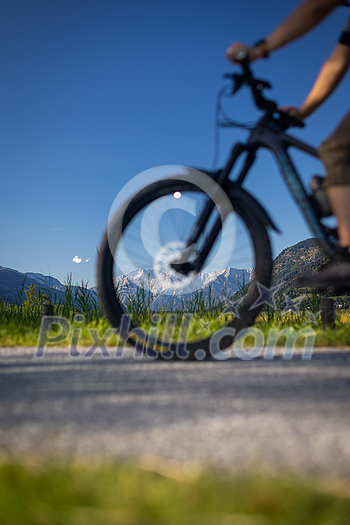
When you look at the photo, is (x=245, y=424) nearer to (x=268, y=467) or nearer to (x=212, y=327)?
(x=268, y=467)

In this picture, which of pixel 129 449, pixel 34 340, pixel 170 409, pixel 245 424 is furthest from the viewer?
pixel 34 340

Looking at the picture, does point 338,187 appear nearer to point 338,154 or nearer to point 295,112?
point 338,154

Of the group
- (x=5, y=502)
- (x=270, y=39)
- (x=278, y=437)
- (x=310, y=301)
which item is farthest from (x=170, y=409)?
(x=310, y=301)

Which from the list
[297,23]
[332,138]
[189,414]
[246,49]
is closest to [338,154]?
[332,138]

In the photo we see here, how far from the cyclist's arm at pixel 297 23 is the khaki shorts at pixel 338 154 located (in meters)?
0.57

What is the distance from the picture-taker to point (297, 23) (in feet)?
6.20

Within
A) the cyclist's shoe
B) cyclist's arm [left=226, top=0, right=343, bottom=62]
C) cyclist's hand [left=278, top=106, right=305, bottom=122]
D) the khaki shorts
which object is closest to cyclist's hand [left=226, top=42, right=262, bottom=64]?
cyclist's arm [left=226, top=0, right=343, bottom=62]

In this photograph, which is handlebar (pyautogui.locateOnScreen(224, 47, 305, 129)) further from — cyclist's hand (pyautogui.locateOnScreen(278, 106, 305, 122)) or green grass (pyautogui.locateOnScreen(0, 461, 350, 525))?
green grass (pyautogui.locateOnScreen(0, 461, 350, 525))

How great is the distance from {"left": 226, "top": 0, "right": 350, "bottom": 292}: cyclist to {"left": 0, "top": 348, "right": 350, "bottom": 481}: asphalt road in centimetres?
50

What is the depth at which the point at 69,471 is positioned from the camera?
2.72ft

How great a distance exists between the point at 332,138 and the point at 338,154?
9 cm

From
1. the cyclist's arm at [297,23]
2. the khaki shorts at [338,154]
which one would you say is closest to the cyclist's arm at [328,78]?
the cyclist's arm at [297,23]

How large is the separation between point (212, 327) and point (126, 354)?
130 cm

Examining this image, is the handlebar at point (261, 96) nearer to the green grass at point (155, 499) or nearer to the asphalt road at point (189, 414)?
the asphalt road at point (189, 414)
